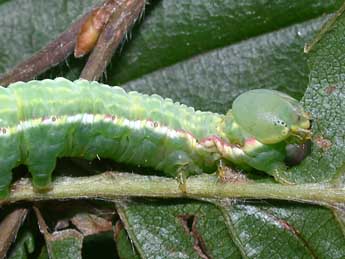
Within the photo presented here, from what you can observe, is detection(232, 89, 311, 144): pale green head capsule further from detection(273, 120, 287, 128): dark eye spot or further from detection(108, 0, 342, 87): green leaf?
detection(108, 0, 342, 87): green leaf

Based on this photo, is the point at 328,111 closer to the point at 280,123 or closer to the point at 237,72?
the point at 280,123

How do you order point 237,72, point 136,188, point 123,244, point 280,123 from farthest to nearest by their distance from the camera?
1. point 237,72
2. point 123,244
3. point 136,188
4. point 280,123

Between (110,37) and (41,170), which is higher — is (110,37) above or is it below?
above

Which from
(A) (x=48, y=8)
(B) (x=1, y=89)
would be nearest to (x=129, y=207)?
(B) (x=1, y=89)

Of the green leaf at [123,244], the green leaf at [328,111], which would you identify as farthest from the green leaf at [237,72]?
the green leaf at [123,244]

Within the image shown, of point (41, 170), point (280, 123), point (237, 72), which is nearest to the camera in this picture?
point (280, 123)

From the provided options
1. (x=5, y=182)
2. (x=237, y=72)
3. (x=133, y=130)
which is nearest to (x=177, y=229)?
(x=133, y=130)

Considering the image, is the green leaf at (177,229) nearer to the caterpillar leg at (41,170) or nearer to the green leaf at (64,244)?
the green leaf at (64,244)

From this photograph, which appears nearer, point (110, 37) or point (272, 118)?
point (272, 118)
